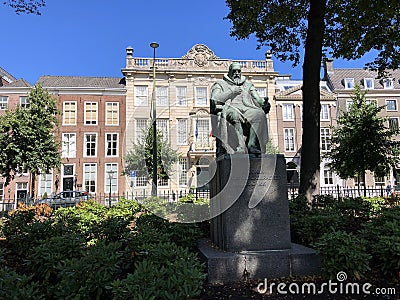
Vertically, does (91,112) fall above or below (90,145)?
above

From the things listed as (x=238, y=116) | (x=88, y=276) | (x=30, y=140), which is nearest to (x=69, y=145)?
(x=30, y=140)

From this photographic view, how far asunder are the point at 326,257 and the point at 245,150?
84.9 inches

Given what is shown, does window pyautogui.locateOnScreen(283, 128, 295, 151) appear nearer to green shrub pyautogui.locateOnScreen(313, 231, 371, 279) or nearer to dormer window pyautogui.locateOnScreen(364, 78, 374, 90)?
dormer window pyautogui.locateOnScreen(364, 78, 374, 90)

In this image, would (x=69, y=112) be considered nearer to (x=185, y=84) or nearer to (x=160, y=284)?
(x=185, y=84)

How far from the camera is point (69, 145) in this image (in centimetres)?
3192

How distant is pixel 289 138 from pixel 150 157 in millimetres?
20292

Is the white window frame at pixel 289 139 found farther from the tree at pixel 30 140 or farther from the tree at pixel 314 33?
the tree at pixel 30 140

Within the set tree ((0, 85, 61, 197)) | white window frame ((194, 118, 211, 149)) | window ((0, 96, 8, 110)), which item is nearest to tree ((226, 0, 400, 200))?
white window frame ((194, 118, 211, 149))

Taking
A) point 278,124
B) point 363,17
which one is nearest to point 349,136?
point 363,17

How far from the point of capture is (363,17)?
11.4 m

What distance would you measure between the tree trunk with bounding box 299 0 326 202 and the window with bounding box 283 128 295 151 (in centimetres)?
2639

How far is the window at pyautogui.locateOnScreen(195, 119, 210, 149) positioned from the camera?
75.5ft

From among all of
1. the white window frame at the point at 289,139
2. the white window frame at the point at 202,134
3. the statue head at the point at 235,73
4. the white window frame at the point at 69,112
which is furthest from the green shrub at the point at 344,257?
the white window frame at the point at 69,112

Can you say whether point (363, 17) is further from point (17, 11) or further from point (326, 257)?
point (17, 11)
